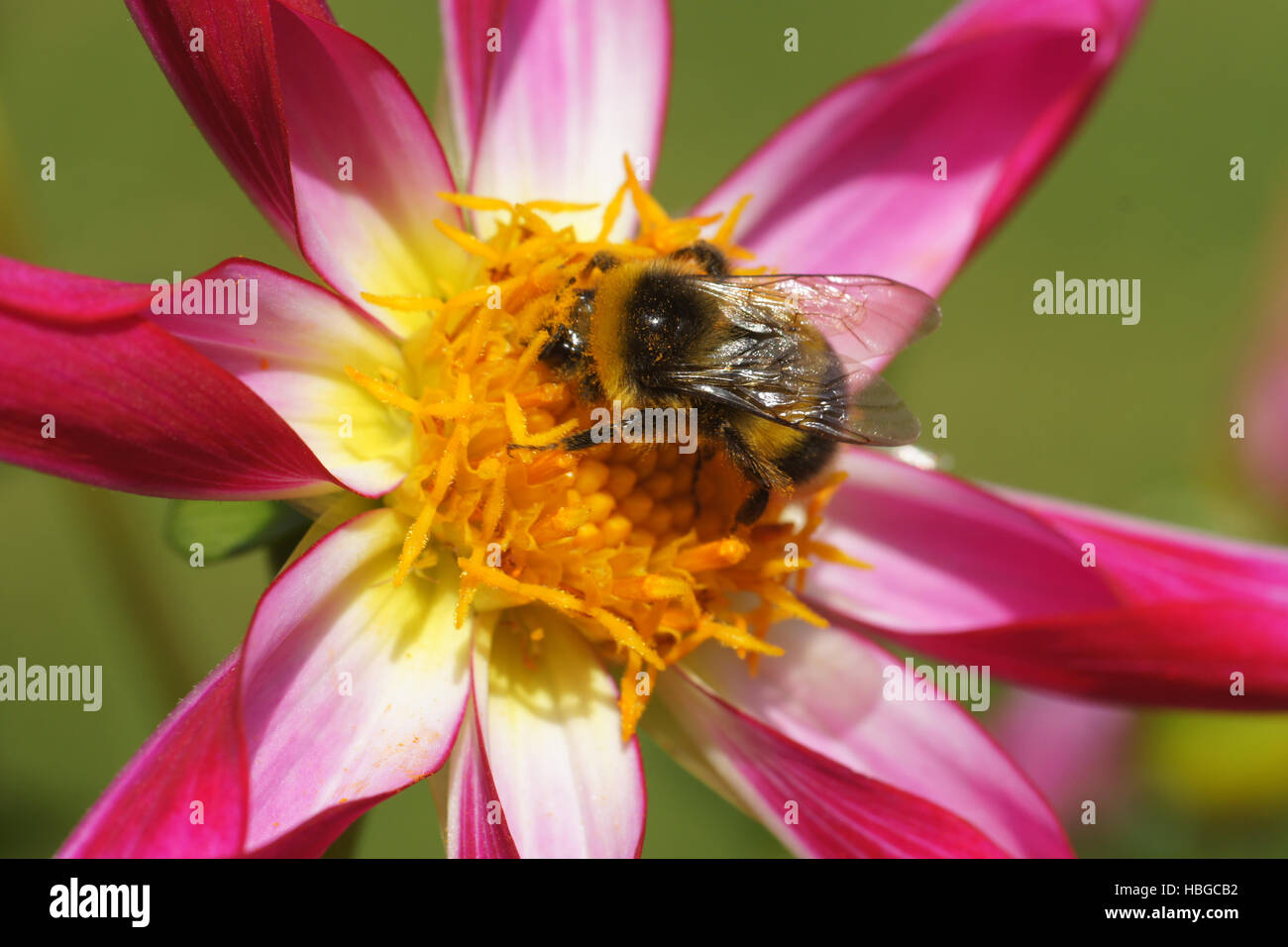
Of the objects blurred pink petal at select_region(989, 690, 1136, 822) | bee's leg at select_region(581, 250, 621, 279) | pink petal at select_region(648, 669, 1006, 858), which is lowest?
blurred pink petal at select_region(989, 690, 1136, 822)

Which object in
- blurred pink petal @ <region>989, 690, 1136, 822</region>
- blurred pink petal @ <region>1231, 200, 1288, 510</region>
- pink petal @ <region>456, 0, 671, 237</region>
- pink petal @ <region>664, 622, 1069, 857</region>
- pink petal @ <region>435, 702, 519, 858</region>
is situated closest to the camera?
pink petal @ <region>435, 702, 519, 858</region>

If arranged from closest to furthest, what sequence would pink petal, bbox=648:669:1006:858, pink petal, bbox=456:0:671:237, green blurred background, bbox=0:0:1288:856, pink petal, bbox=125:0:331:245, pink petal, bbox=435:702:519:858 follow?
pink petal, bbox=125:0:331:245
pink petal, bbox=435:702:519:858
pink petal, bbox=648:669:1006:858
pink petal, bbox=456:0:671:237
green blurred background, bbox=0:0:1288:856

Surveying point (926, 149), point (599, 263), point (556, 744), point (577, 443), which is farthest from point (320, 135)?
point (926, 149)

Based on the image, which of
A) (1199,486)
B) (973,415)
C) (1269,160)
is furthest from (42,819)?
(1269,160)

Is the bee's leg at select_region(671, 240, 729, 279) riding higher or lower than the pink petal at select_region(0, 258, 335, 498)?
higher

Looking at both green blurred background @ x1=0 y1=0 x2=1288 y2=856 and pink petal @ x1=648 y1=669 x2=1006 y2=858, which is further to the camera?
green blurred background @ x1=0 y1=0 x2=1288 y2=856

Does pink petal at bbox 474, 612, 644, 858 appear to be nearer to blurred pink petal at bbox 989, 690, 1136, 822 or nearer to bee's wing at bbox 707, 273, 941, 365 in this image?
bee's wing at bbox 707, 273, 941, 365

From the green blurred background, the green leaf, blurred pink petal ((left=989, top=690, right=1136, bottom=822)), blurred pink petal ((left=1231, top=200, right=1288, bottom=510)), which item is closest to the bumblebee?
the green leaf
